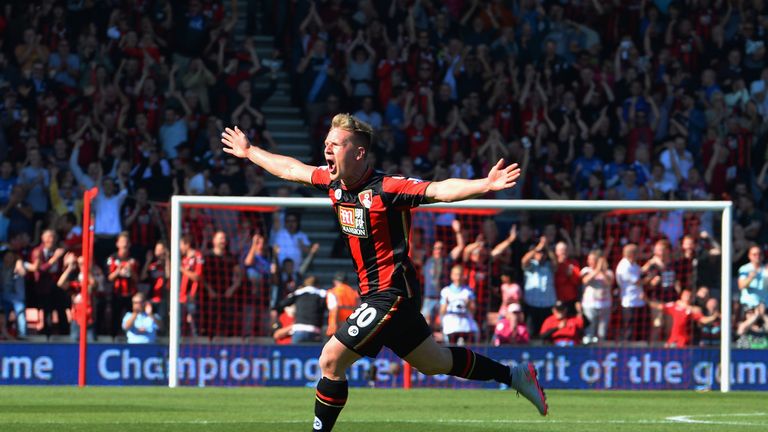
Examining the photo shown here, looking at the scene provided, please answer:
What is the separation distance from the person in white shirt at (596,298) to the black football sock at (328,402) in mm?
11092

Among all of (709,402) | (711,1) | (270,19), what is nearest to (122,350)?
(709,402)

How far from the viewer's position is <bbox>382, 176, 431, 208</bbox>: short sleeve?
9227 mm

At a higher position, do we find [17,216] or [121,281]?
[17,216]

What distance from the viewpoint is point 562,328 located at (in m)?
20.1

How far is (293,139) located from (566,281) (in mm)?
6861

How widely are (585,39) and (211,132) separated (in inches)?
290

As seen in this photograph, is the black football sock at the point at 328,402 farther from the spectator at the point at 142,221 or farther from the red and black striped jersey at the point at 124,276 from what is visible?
the spectator at the point at 142,221

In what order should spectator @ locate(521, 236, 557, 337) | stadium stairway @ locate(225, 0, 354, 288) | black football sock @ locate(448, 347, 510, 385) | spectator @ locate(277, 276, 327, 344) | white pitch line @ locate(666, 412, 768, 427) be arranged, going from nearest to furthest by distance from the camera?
Answer: black football sock @ locate(448, 347, 510, 385) → white pitch line @ locate(666, 412, 768, 427) → spectator @ locate(277, 276, 327, 344) → spectator @ locate(521, 236, 557, 337) → stadium stairway @ locate(225, 0, 354, 288)

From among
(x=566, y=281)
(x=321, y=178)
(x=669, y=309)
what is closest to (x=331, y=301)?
(x=566, y=281)

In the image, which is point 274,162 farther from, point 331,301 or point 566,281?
point 566,281

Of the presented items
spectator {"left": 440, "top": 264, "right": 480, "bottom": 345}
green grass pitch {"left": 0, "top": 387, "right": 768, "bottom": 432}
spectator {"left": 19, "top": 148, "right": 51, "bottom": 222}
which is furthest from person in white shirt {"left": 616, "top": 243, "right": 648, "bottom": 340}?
spectator {"left": 19, "top": 148, "right": 51, "bottom": 222}

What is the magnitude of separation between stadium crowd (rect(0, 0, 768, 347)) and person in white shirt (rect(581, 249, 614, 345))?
0.10ft

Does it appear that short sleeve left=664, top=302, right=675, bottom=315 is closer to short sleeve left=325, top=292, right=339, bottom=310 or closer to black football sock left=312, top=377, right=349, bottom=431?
short sleeve left=325, top=292, right=339, bottom=310

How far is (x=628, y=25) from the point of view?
90.6 feet
